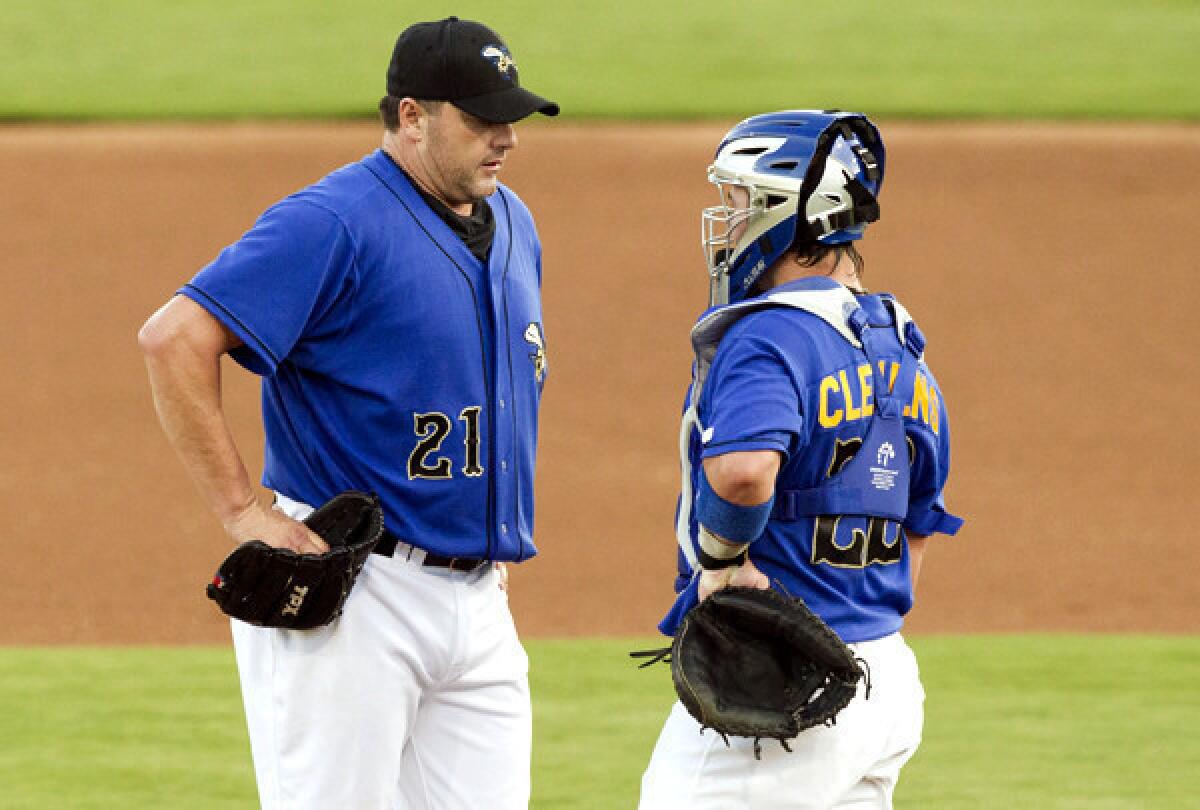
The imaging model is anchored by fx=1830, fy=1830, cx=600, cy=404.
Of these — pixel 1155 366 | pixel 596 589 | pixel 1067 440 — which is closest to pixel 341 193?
pixel 596 589

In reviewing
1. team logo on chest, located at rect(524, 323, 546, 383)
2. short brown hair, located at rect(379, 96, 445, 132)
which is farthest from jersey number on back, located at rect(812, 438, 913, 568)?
short brown hair, located at rect(379, 96, 445, 132)

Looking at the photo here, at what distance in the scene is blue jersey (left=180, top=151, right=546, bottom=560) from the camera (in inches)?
145

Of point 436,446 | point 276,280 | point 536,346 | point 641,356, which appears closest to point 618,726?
point 536,346

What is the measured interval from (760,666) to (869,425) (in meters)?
0.50

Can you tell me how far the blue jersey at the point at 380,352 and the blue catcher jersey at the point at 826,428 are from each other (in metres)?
0.57

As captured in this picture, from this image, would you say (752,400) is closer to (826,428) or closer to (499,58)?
(826,428)

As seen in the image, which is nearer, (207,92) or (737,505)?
(737,505)

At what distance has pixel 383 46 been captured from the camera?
20.9 meters

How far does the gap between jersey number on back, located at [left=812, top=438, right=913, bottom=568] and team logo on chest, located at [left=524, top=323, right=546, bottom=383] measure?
0.95 meters

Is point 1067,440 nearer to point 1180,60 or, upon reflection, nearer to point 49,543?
point 49,543

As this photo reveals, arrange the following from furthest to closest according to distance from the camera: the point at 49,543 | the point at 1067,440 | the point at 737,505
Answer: the point at 1067,440, the point at 49,543, the point at 737,505

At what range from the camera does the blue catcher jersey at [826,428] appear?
329 cm

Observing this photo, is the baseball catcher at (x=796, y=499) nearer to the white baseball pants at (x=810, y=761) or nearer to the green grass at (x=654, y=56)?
the white baseball pants at (x=810, y=761)

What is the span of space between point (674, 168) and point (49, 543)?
25.0ft
